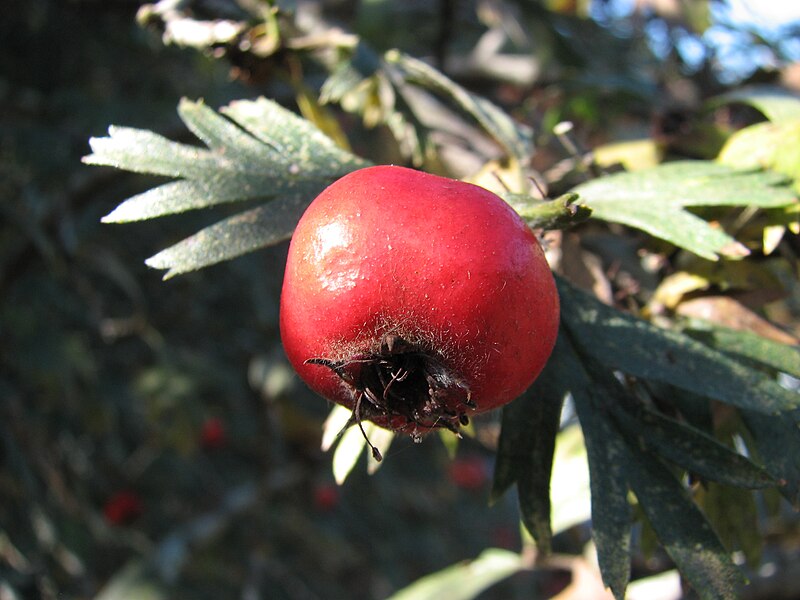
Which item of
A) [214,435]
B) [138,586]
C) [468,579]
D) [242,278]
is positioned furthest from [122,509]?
[468,579]

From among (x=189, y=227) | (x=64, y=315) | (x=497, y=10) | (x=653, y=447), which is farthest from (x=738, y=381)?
(x=64, y=315)

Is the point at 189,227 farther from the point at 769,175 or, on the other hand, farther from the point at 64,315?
the point at 769,175

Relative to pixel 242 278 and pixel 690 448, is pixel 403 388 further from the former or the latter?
pixel 242 278

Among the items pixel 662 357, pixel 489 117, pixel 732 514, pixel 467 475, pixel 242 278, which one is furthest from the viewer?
pixel 467 475

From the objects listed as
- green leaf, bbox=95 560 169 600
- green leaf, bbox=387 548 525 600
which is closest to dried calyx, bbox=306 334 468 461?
green leaf, bbox=387 548 525 600

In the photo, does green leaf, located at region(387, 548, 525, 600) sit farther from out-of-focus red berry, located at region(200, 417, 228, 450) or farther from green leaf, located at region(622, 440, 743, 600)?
out-of-focus red berry, located at region(200, 417, 228, 450)

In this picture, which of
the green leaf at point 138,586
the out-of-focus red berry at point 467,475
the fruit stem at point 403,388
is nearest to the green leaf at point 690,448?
the fruit stem at point 403,388

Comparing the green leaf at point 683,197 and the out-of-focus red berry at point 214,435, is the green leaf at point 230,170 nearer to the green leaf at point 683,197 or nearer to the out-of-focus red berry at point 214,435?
the green leaf at point 683,197
